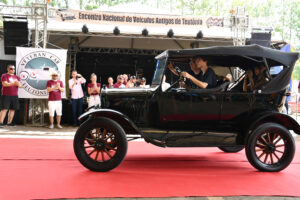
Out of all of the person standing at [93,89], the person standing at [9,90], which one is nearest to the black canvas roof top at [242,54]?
the person standing at [93,89]

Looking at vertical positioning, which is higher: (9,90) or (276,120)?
(9,90)

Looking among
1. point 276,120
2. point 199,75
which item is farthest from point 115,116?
point 276,120

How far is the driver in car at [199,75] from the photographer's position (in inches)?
163

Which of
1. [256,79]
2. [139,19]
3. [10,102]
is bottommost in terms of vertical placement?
[10,102]

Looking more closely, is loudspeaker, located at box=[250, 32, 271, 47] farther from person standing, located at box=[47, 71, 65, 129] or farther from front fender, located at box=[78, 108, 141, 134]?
front fender, located at box=[78, 108, 141, 134]

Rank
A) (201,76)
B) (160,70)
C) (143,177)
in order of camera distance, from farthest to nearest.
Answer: (160,70)
(201,76)
(143,177)

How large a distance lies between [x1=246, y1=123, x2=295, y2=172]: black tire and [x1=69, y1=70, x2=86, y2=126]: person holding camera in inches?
278

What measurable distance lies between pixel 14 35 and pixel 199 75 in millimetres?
8325

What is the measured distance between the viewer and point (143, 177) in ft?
12.0

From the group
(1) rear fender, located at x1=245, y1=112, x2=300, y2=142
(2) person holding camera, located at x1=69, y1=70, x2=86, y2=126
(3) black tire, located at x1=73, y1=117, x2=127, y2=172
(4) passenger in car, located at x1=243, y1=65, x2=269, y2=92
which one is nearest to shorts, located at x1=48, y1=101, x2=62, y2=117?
(2) person holding camera, located at x1=69, y1=70, x2=86, y2=126

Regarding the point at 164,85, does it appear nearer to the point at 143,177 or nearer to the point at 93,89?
the point at 143,177

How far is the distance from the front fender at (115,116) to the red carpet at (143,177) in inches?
22.7

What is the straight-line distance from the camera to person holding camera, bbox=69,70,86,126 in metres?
9.80

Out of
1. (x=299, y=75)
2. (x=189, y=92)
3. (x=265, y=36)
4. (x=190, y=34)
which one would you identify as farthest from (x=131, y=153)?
(x=299, y=75)
